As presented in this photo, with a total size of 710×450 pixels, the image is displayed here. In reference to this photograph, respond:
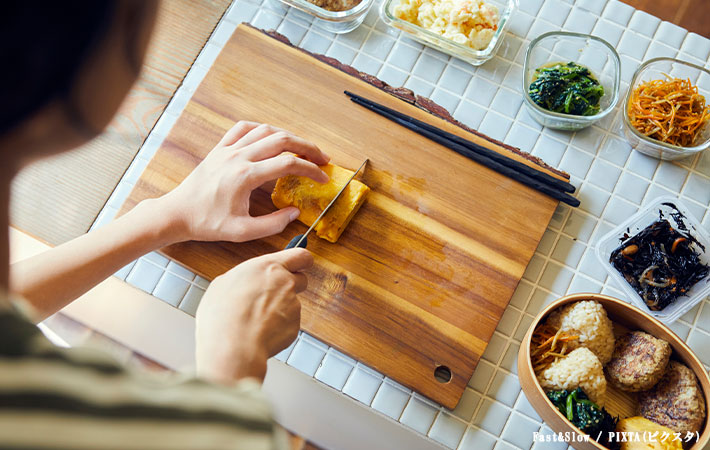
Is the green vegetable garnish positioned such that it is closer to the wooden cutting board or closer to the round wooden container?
the wooden cutting board

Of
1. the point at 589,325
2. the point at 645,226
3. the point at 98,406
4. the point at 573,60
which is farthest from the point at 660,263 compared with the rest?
the point at 98,406

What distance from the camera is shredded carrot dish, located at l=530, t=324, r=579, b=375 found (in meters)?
0.98

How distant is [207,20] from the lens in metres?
1.31

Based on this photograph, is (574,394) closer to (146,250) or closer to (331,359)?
(331,359)

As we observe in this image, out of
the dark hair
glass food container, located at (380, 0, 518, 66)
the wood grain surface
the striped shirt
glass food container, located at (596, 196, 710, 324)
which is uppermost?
the dark hair

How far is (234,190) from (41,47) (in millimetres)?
737

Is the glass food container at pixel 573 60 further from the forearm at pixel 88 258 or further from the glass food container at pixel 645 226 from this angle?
the forearm at pixel 88 258

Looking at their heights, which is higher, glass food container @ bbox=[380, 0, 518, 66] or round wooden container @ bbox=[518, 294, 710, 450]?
glass food container @ bbox=[380, 0, 518, 66]

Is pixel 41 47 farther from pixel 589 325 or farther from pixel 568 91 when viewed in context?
pixel 568 91

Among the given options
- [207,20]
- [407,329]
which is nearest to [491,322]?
[407,329]

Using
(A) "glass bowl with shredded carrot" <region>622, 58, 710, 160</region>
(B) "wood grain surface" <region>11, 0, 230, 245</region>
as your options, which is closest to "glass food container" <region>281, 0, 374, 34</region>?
(B) "wood grain surface" <region>11, 0, 230, 245</region>

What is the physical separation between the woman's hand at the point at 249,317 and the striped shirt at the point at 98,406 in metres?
0.30

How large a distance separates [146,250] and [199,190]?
0.54ft

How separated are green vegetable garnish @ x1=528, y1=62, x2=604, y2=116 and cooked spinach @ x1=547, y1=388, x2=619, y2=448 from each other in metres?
0.62
